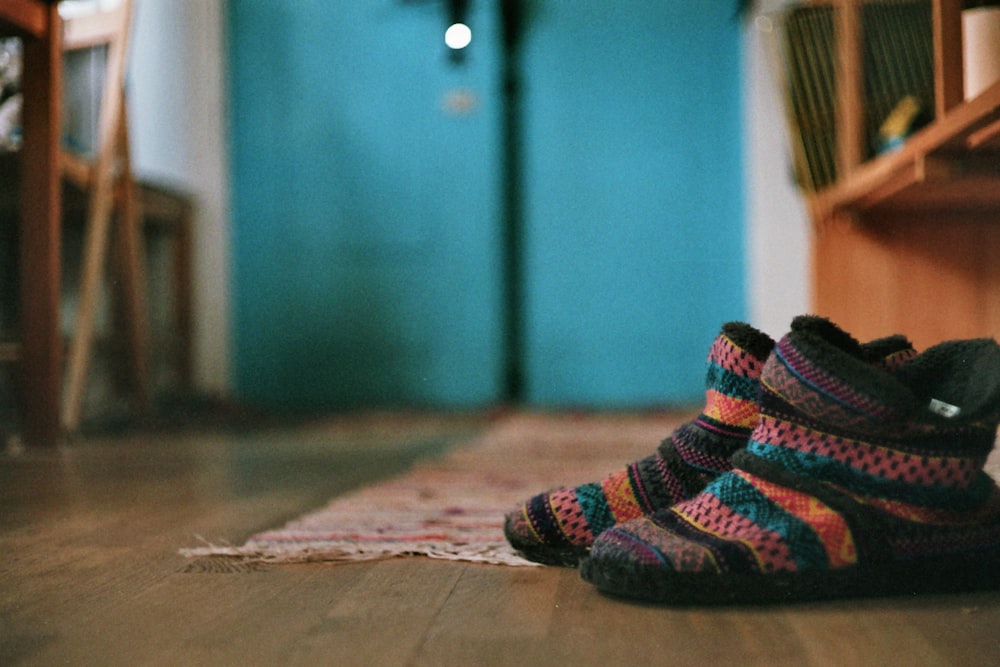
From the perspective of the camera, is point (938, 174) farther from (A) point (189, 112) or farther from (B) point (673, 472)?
(A) point (189, 112)

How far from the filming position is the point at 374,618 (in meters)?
0.50

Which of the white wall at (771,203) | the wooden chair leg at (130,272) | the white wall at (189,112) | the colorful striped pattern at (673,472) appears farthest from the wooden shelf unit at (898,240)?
the white wall at (189,112)

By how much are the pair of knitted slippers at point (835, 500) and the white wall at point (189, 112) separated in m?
2.31

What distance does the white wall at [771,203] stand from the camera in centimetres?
236

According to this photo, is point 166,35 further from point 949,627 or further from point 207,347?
point 949,627

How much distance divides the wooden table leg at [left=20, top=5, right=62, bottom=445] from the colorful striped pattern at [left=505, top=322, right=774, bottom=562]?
1210 millimetres

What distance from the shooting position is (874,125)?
54.6 inches

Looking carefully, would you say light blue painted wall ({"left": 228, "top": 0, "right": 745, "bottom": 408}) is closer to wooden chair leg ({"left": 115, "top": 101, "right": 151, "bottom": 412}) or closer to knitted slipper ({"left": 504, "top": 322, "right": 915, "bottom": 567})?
wooden chair leg ({"left": 115, "top": 101, "right": 151, "bottom": 412})

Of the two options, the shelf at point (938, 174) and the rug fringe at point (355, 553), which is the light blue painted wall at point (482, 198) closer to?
the shelf at point (938, 174)

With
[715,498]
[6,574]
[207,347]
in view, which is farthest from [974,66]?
[207,347]

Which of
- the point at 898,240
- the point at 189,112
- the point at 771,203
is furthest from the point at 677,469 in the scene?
the point at 189,112

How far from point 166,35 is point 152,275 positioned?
747 mm

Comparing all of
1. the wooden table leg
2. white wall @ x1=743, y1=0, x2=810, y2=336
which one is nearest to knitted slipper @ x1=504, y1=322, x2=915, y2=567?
the wooden table leg

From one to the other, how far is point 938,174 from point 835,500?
60 cm
